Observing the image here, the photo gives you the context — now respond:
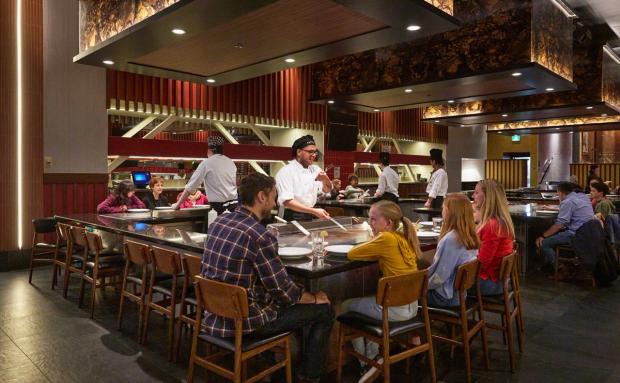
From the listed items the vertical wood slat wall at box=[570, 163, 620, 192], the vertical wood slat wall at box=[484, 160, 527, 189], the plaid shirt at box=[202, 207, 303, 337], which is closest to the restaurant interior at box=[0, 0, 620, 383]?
the plaid shirt at box=[202, 207, 303, 337]

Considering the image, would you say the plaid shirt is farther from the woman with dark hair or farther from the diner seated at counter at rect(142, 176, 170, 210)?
the diner seated at counter at rect(142, 176, 170, 210)

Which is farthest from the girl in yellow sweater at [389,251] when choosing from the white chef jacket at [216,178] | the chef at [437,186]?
the chef at [437,186]

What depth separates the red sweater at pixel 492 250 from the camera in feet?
11.4

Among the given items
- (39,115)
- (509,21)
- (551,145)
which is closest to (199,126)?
(39,115)

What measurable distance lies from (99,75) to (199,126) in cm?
296

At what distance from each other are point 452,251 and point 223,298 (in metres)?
1.53

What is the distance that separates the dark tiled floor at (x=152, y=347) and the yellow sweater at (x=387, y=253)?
2.67 ft

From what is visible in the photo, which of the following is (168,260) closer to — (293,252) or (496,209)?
(293,252)

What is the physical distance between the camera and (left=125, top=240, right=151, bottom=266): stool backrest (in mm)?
3646

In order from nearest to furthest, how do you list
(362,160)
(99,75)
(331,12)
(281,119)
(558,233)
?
(331,12)
(558,233)
(99,75)
(281,119)
(362,160)

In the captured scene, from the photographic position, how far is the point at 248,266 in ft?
8.12

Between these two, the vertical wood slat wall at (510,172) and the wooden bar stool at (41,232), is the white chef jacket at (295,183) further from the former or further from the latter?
the vertical wood slat wall at (510,172)

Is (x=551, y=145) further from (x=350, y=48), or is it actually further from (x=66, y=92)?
(x=66, y=92)

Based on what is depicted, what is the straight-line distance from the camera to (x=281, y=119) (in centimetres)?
985
